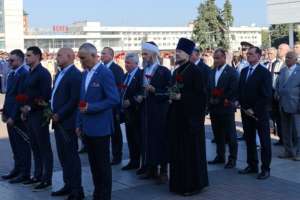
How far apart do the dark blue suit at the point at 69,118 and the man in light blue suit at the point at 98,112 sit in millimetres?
332

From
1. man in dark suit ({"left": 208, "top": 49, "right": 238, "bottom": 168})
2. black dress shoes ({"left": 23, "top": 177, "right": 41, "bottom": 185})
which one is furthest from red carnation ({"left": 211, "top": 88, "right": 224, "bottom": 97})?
black dress shoes ({"left": 23, "top": 177, "right": 41, "bottom": 185})

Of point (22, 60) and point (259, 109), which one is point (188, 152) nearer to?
point (259, 109)

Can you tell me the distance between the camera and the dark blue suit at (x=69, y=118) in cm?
Result: 673

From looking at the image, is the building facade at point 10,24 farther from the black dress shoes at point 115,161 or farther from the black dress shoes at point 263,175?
the black dress shoes at point 263,175

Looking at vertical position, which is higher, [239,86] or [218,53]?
[218,53]

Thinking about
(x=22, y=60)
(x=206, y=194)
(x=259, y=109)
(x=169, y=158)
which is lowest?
(x=206, y=194)

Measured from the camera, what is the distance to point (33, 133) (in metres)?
7.65

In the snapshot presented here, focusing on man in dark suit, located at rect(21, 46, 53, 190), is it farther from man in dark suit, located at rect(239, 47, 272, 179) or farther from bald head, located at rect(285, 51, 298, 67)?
bald head, located at rect(285, 51, 298, 67)

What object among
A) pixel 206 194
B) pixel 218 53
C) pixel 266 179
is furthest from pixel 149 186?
pixel 218 53

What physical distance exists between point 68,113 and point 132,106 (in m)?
1.92

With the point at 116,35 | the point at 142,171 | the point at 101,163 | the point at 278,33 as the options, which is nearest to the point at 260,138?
the point at 142,171

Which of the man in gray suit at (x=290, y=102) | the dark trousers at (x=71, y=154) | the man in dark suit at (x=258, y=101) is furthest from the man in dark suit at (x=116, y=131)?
the man in gray suit at (x=290, y=102)

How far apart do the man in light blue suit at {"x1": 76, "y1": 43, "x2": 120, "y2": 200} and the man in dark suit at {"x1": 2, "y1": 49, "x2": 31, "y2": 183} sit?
188 cm

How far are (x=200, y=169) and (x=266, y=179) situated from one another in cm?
135
